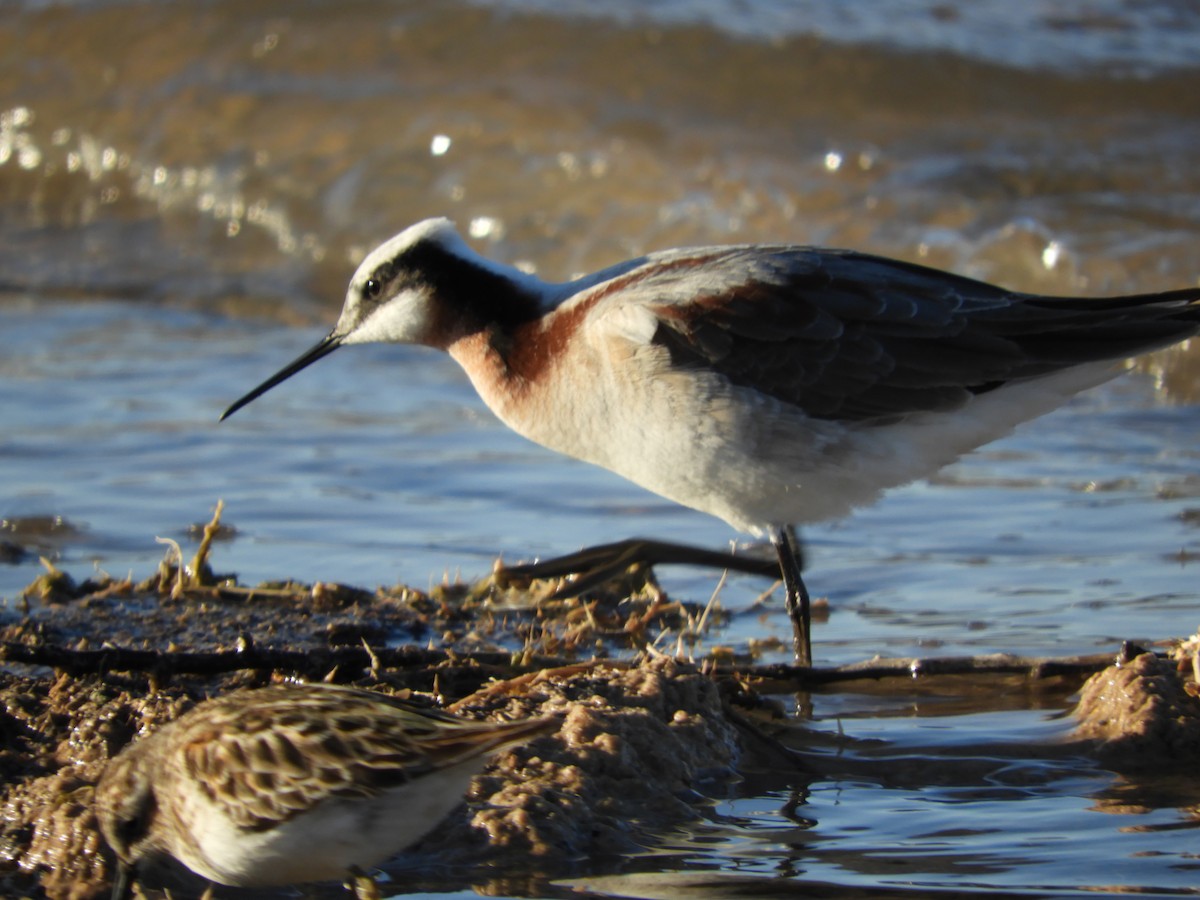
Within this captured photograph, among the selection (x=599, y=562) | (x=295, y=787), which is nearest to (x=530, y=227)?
(x=599, y=562)

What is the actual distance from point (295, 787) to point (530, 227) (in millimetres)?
9175

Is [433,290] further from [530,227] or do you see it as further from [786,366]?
[530,227]

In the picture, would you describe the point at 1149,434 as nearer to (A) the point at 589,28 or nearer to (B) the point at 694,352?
(B) the point at 694,352

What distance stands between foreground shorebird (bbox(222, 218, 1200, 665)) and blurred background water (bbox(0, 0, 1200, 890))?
0.74 meters

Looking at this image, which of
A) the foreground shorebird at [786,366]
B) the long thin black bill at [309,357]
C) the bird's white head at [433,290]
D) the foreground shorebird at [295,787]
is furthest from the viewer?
the long thin black bill at [309,357]

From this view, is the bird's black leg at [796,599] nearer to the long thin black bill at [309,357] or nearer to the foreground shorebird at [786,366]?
the foreground shorebird at [786,366]

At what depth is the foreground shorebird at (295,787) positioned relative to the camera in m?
4.14

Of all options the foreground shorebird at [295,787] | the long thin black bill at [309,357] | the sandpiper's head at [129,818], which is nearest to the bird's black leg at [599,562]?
the long thin black bill at [309,357]

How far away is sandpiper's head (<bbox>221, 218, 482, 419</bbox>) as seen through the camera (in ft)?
22.7

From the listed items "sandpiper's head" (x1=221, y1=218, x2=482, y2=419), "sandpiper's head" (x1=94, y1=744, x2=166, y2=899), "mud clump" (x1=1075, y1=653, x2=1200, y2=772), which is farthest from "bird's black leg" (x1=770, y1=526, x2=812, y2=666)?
"sandpiper's head" (x1=94, y1=744, x2=166, y2=899)

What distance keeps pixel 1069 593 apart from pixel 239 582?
3.17 m

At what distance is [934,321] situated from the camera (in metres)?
6.56

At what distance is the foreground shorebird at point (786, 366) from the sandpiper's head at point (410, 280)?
0.20 meters

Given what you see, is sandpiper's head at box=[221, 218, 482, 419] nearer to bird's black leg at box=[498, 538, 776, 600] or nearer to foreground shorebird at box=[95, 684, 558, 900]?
bird's black leg at box=[498, 538, 776, 600]
